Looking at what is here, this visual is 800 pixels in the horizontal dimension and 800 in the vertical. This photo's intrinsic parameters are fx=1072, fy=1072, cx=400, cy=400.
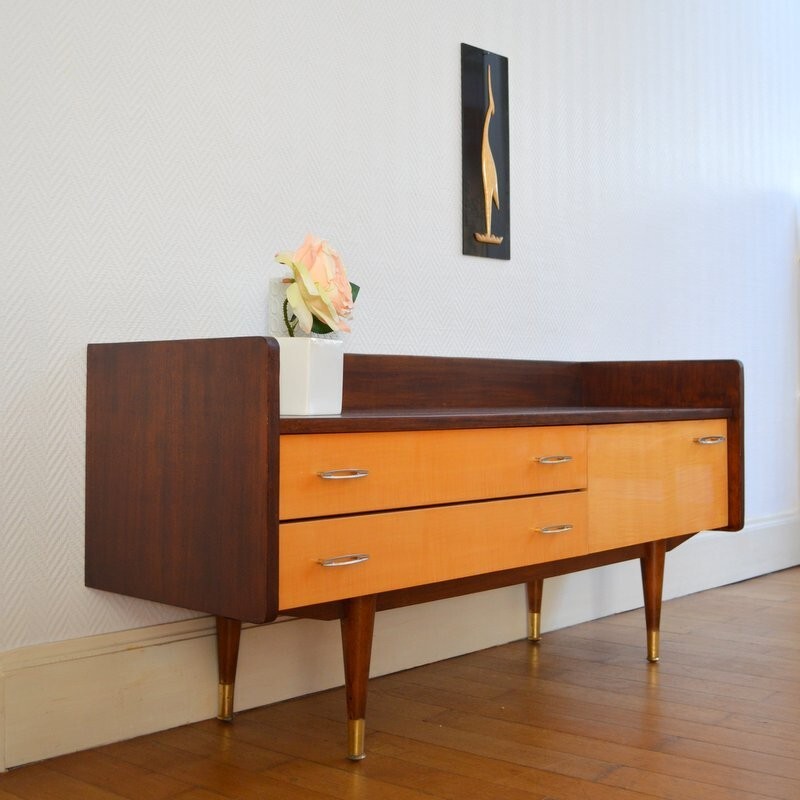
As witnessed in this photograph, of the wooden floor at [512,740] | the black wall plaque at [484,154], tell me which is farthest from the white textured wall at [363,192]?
the wooden floor at [512,740]

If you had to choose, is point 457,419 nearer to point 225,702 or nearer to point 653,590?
point 225,702

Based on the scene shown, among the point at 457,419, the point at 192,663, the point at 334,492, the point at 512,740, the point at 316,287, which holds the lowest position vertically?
the point at 512,740

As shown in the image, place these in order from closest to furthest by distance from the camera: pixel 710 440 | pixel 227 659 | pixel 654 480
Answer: pixel 227 659 < pixel 654 480 < pixel 710 440

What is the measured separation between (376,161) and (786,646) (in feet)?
5.07

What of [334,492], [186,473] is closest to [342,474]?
[334,492]

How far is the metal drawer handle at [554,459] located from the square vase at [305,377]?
17.7 inches

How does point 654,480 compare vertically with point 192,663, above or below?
above

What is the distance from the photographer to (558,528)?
209 centimetres

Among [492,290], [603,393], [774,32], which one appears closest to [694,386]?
[603,393]

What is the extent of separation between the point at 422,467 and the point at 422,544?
13 cm

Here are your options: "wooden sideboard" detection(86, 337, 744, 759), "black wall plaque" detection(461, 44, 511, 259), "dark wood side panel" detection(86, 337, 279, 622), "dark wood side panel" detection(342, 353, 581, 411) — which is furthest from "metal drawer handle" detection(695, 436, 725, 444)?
"dark wood side panel" detection(86, 337, 279, 622)

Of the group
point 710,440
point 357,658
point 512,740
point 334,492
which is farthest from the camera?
point 710,440

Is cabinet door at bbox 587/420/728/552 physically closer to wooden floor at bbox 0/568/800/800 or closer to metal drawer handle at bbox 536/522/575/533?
metal drawer handle at bbox 536/522/575/533

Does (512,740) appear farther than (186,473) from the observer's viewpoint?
Yes
